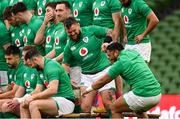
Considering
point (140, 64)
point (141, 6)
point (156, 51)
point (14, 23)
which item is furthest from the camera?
point (156, 51)

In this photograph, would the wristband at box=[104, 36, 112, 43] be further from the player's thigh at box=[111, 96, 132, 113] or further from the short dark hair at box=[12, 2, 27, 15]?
the short dark hair at box=[12, 2, 27, 15]

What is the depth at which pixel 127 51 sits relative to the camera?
1045cm

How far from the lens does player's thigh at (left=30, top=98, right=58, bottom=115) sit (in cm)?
1062

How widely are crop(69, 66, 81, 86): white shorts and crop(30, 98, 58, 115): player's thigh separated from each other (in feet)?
3.40

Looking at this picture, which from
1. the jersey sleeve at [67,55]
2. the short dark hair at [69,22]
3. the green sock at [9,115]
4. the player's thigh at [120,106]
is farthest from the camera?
the green sock at [9,115]

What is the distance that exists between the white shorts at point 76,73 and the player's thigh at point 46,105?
104 cm

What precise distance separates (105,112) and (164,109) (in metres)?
3.15

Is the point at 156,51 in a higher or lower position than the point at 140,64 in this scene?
lower

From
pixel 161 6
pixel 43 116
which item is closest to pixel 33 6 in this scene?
pixel 43 116

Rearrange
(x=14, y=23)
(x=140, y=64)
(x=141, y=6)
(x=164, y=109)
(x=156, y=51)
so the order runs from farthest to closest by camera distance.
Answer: (x=156, y=51), (x=164, y=109), (x=14, y=23), (x=141, y=6), (x=140, y=64)

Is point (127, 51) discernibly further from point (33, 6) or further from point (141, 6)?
point (33, 6)

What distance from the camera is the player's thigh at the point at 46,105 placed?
10.6 meters

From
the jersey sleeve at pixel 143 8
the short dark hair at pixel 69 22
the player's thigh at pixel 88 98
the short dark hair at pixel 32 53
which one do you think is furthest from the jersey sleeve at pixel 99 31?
the short dark hair at pixel 32 53

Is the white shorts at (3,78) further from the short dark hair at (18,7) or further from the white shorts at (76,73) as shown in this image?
the white shorts at (76,73)
